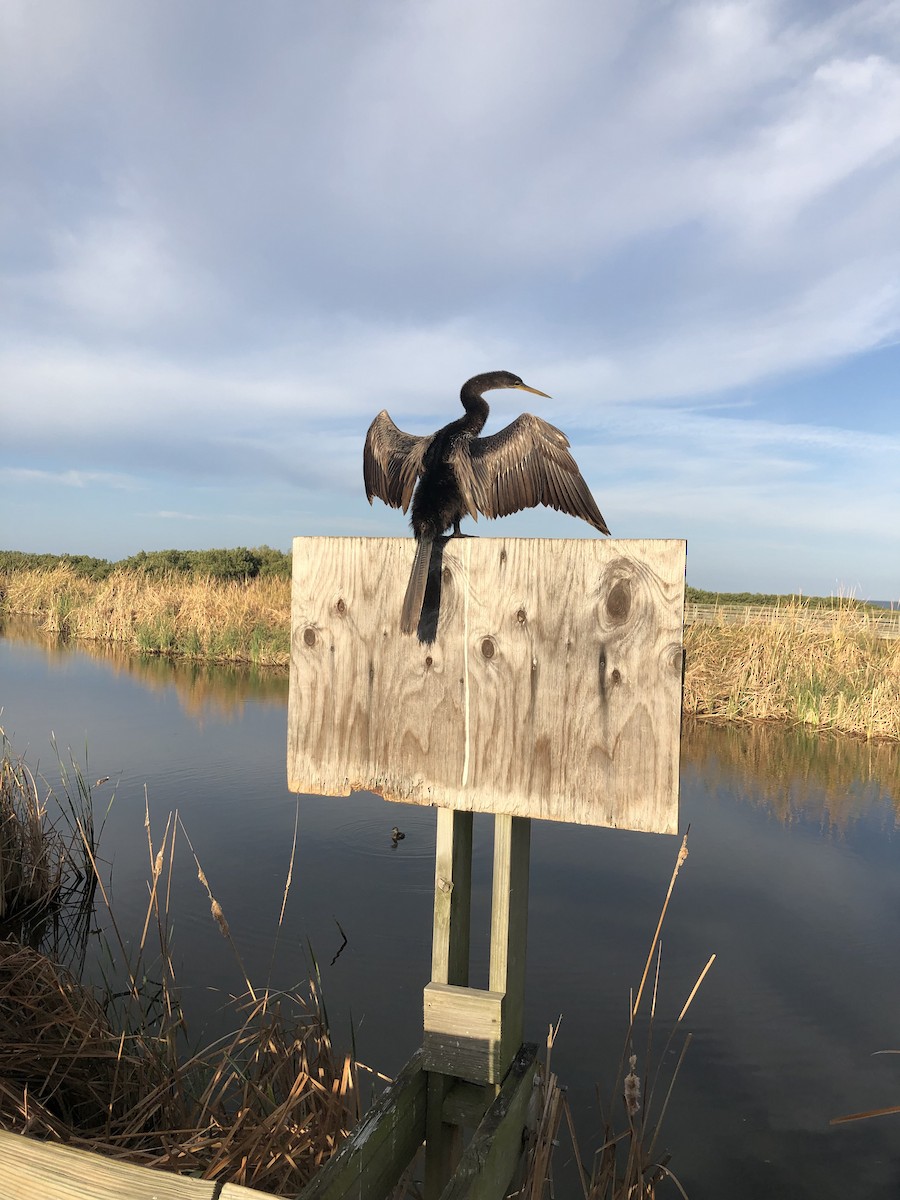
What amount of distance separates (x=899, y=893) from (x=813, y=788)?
231 centimetres

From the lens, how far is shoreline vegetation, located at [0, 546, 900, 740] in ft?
33.4

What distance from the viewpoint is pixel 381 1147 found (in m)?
1.62

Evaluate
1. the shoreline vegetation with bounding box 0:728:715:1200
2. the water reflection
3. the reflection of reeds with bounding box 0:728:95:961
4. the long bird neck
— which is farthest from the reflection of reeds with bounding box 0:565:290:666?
the long bird neck

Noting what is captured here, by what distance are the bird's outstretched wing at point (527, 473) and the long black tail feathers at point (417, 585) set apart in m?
0.69

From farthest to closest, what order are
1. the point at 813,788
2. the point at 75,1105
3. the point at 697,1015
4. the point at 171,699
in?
the point at 171,699, the point at 813,788, the point at 697,1015, the point at 75,1105

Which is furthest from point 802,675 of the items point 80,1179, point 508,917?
point 80,1179

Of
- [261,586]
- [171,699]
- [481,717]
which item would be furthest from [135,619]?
[481,717]

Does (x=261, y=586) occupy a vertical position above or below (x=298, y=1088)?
above

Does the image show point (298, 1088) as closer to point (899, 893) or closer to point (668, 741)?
point (668, 741)

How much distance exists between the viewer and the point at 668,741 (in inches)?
65.5

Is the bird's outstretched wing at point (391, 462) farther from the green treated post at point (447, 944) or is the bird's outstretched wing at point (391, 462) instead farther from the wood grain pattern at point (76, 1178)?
the wood grain pattern at point (76, 1178)

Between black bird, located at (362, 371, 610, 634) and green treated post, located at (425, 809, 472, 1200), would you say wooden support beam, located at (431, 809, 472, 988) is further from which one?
black bird, located at (362, 371, 610, 634)

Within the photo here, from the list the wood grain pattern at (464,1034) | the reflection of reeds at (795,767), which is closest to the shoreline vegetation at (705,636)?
the reflection of reeds at (795,767)

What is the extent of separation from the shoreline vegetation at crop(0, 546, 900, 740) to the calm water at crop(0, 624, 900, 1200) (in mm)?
1250
